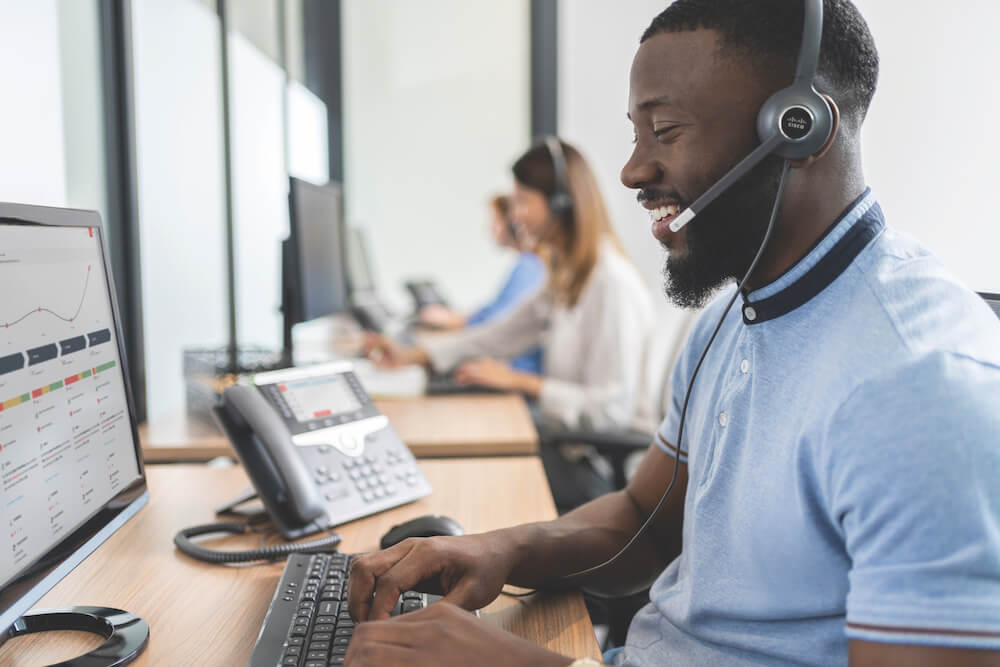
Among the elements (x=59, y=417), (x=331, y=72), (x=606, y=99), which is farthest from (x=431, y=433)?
(x=331, y=72)

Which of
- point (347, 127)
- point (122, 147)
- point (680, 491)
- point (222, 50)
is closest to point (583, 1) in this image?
point (347, 127)

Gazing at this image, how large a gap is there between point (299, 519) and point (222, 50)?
56.5 inches

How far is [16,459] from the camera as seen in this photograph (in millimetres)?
684

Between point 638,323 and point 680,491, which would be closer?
point 680,491

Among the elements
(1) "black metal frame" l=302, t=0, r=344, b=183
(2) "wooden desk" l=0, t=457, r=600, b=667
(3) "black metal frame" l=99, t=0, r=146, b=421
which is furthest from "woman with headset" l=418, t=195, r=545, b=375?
(2) "wooden desk" l=0, t=457, r=600, b=667

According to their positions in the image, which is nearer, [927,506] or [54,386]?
[927,506]

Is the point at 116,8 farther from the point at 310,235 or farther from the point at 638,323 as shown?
the point at 638,323

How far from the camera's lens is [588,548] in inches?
37.8

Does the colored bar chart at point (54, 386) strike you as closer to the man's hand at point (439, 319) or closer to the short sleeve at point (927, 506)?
the short sleeve at point (927, 506)

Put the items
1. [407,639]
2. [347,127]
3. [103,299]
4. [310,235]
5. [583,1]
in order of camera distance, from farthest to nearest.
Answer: [347,127]
[583,1]
[310,235]
[103,299]
[407,639]

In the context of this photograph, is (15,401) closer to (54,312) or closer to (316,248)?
(54,312)

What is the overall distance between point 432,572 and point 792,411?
0.38 meters

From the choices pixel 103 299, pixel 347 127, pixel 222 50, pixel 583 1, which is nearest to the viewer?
pixel 103 299

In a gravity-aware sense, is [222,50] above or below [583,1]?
below
